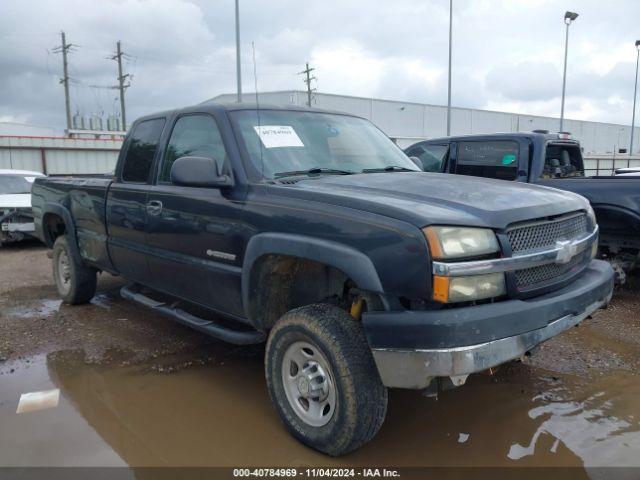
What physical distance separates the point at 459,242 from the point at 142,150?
3105 mm

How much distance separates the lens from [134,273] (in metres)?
4.61

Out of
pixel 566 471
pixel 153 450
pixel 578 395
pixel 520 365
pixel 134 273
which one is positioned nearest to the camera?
pixel 566 471

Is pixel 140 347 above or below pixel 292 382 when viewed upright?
below

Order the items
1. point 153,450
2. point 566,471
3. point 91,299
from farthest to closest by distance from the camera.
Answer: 1. point 91,299
2. point 153,450
3. point 566,471

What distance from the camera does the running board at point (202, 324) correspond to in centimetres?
348

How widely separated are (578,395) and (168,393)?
2830 millimetres

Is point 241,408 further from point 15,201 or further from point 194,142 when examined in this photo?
point 15,201

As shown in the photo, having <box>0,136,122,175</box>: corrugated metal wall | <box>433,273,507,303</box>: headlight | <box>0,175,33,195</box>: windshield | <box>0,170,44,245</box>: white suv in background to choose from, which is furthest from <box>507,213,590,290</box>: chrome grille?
<box>0,136,122,175</box>: corrugated metal wall

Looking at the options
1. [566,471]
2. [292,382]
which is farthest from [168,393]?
[566,471]

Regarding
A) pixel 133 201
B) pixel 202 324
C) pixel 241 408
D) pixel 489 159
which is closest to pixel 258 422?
pixel 241 408

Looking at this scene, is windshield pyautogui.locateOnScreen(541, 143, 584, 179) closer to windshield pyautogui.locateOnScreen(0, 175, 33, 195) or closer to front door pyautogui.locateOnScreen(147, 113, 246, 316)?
front door pyautogui.locateOnScreen(147, 113, 246, 316)

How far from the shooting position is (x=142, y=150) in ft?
15.1

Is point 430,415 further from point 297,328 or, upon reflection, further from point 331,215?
point 331,215

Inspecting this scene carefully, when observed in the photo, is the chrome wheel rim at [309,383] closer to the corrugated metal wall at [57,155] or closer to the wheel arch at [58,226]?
the wheel arch at [58,226]
